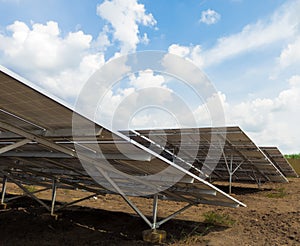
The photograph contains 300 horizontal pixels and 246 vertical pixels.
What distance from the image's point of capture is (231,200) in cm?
662

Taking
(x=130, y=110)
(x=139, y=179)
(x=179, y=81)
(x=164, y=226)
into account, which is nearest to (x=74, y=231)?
(x=164, y=226)

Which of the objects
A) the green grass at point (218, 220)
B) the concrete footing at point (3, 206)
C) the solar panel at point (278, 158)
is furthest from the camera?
the solar panel at point (278, 158)

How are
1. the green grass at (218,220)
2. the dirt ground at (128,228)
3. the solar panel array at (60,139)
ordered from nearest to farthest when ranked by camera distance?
the solar panel array at (60,139), the dirt ground at (128,228), the green grass at (218,220)

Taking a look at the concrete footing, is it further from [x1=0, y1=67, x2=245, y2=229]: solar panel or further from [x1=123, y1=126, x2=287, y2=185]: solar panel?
[x1=123, y1=126, x2=287, y2=185]: solar panel

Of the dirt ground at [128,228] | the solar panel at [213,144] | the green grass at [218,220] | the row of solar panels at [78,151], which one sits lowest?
the dirt ground at [128,228]

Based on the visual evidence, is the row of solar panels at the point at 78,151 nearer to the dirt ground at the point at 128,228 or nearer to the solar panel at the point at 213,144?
the solar panel at the point at 213,144

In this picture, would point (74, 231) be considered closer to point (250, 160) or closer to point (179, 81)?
point (179, 81)

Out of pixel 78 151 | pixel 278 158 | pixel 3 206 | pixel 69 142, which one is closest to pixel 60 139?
pixel 69 142

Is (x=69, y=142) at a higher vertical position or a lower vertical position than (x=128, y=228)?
higher

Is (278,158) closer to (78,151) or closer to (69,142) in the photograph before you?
(78,151)

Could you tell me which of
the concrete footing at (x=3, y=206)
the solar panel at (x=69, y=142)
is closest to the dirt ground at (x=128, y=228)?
the concrete footing at (x=3, y=206)

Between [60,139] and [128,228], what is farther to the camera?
[128,228]

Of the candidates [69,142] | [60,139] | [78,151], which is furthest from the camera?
[78,151]

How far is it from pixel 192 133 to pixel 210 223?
488 centimetres
